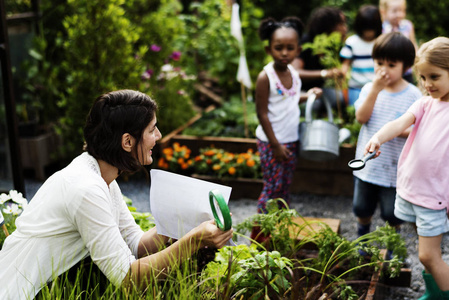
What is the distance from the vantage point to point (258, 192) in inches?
180

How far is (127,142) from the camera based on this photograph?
2035 millimetres

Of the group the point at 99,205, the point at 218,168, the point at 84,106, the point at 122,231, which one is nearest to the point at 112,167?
the point at 99,205

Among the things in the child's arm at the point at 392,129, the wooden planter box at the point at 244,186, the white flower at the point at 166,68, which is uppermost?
the white flower at the point at 166,68

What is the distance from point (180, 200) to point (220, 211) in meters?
0.18

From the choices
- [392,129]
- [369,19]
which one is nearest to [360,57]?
[369,19]

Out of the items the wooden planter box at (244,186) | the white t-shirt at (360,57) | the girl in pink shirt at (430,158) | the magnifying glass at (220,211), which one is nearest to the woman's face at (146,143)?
the magnifying glass at (220,211)

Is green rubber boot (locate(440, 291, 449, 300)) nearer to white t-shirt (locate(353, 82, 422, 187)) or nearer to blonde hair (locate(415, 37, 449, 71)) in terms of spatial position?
white t-shirt (locate(353, 82, 422, 187))

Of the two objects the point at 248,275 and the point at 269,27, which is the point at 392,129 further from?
the point at 269,27

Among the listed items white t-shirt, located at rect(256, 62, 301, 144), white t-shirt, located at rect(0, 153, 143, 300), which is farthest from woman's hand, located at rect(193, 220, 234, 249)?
white t-shirt, located at rect(256, 62, 301, 144)

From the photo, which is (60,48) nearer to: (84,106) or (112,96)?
(84,106)

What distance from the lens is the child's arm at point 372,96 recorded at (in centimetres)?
289

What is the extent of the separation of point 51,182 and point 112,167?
24 centimetres

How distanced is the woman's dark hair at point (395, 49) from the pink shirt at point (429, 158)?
0.41 meters

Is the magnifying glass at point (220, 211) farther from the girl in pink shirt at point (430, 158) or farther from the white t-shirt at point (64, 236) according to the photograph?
the girl in pink shirt at point (430, 158)
